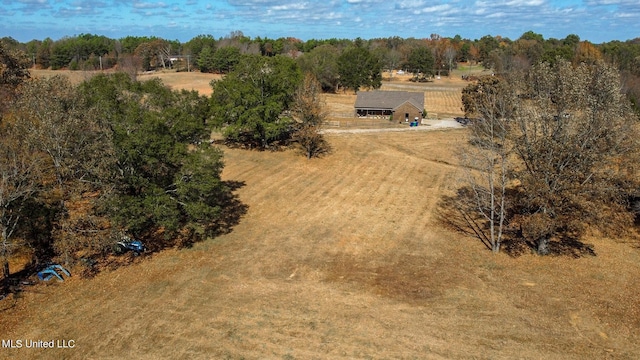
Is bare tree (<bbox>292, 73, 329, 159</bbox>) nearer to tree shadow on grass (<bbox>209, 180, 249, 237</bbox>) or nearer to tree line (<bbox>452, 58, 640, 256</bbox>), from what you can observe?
tree shadow on grass (<bbox>209, 180, 249, 237</bbox>)

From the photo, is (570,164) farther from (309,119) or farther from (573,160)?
(309,119)

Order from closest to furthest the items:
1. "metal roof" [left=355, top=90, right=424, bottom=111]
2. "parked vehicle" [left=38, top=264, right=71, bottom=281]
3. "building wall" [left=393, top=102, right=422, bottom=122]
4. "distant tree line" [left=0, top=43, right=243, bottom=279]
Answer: "distant tree line" [left=0, top=43, right=243, bottom=279] → "parked vehicle" [left=38, top=264, right=71, bottom=281] → "building wall" [left=393, top=102, right=422, bottom=122] → "metal roof" [left=355, top=90, right=424, bottom=111]

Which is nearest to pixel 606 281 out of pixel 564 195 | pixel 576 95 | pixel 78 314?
pixel 564 195

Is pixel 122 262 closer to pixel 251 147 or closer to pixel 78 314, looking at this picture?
pixel 78 314

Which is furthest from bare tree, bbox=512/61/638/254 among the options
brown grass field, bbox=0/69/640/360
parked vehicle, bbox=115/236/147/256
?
parked vehicle, bbox=115/236/147/256

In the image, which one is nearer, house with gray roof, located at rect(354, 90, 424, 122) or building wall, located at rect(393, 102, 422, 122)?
building wall, located at rect(393, 102, 422, 122)

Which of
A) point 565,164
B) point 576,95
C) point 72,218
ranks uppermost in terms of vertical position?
point 576,95
